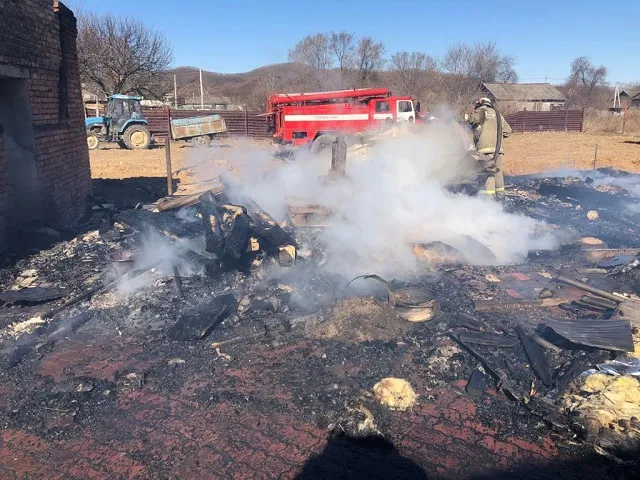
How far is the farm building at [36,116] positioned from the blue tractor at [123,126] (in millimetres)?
13631

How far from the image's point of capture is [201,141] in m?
22.5

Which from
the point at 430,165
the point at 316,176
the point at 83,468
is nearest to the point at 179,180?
the point at 316,176

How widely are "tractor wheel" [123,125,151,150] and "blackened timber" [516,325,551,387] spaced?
20.5 meters

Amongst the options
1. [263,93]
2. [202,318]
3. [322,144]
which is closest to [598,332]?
[202,318]

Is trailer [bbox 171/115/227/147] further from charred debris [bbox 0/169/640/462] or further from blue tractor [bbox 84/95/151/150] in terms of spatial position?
charred debris [bbox 0/169/640/462]

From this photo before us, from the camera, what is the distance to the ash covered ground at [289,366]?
9.56 feet

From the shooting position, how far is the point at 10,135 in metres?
6.52

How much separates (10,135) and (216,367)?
16.8 feet

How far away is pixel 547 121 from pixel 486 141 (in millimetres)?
26766

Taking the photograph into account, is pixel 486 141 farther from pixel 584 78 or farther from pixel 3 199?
pixel 584 78

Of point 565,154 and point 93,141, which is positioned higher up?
point 93,141

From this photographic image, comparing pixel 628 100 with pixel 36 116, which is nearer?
pixel 36 116

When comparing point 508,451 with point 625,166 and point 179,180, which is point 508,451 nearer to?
point 179,180

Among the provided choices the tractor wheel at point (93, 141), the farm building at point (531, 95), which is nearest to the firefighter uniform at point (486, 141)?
the tractor wheel at point (93, 141)
